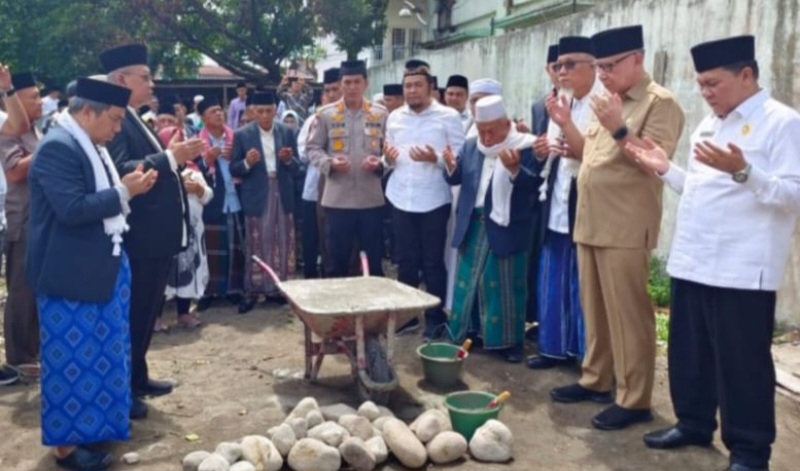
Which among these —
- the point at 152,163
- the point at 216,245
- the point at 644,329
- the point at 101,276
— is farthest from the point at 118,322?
the point at 216,245

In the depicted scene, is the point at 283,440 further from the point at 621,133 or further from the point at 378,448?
the point at 621,133

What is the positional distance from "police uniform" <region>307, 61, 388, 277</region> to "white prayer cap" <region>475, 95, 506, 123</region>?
1.28 m

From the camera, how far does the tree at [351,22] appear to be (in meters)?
19.4

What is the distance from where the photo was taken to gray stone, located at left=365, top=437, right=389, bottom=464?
385cm

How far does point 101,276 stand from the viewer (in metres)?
3.70

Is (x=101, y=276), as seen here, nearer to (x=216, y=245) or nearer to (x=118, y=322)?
(x=118, y=322)

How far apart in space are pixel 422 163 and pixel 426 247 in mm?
645

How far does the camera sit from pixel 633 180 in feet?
13.7

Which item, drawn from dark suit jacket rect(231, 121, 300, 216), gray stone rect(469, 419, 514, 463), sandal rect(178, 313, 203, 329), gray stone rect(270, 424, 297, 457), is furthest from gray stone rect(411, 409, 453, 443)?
dark suit jacket rect(231, 121, 300, 216)

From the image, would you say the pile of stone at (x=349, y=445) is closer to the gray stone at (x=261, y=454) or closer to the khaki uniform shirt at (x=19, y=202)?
the gray stone at (x=261, y=454)

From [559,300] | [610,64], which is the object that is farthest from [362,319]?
[610,64]

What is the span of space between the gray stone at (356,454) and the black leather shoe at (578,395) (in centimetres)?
149

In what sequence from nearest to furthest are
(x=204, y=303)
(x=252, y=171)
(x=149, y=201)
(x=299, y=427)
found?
1. (x=299, y=427)
2. (x=149, y=201)
3. (x=252, y=171)
4. (x=204, y=303)

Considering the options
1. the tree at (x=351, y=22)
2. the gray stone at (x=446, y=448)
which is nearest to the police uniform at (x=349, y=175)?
the gray stone at (x=446, y=448)
